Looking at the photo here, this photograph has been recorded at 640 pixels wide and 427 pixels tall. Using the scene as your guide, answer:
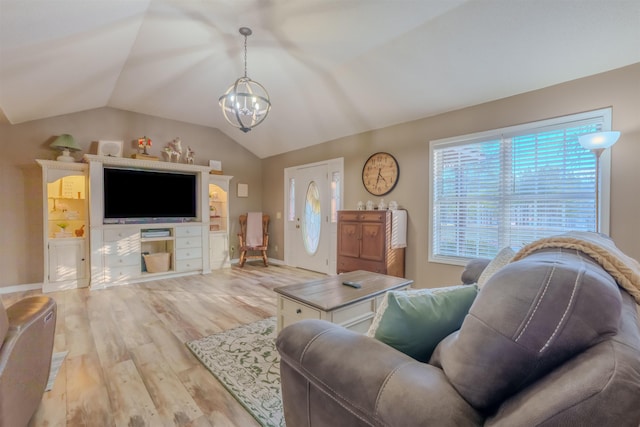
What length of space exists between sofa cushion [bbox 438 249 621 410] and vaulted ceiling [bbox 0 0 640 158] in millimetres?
2483

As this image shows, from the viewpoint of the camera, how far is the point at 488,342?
0.62 meters

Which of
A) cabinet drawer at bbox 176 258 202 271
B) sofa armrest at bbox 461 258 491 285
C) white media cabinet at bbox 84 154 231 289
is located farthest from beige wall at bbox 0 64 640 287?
sofa armrest at bbox 461 258 491 285

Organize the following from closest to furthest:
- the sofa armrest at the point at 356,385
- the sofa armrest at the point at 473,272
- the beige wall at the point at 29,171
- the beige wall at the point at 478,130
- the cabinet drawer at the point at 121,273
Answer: the sofa armrest at the point at 356,385, the sofa armrest at the point at 473,272, the beige wall at the point at 478,130, the beige wall at the point at 29,171, the cabinet drawer at the point at 121,273

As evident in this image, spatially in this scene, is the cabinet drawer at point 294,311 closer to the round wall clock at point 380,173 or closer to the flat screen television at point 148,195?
the round wall clock at point 380,173

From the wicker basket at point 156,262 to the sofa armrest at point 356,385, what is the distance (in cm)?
449

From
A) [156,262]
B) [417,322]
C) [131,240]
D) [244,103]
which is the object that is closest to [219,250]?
[156,262]

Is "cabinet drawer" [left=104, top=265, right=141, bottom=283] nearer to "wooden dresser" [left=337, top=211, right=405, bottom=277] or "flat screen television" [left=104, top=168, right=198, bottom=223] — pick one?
"flat screen television" [left=104, top=168, right=198, bottom=223]

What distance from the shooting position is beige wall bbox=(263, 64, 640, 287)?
7.93 ft

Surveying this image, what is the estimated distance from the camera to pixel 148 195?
475cm

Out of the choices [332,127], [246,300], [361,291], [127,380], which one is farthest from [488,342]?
[332,127]

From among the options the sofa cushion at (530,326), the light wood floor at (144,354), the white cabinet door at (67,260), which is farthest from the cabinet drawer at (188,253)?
the sofa cushion at (530,326)

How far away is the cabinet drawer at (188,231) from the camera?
4.95m

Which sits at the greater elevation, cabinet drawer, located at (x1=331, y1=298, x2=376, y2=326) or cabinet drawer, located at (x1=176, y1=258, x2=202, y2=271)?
cabinet drawer, located at (x1=331, y1=298, x2=376, y2=326)

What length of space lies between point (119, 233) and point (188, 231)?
40.1 inches
